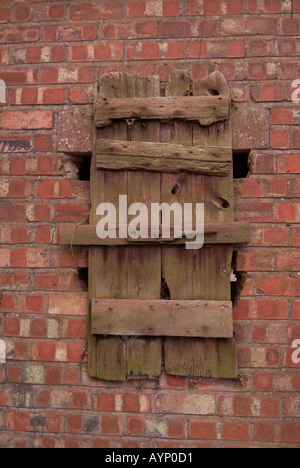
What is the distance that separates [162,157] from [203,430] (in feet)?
4.82

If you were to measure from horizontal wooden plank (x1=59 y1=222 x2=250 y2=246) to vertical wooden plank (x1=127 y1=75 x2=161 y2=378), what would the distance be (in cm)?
7

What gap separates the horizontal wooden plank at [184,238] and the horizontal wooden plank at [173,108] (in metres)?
0.57

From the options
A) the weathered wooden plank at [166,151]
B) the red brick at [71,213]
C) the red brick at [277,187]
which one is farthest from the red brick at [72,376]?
the red brick at [277,187]

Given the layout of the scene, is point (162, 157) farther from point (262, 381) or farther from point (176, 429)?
point (176, 429)

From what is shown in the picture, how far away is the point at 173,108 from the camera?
195cm

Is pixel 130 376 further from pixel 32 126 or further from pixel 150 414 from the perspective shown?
pixel 32 126

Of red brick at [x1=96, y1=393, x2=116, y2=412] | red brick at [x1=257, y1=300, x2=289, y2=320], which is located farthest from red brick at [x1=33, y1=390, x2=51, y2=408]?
red brick at [x1=257, y1=300, x2=289, y2=320]

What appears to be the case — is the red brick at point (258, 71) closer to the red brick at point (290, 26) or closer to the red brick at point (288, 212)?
the red brick at point (290, 26)

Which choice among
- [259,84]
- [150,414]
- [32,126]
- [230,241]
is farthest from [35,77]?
[150,414]

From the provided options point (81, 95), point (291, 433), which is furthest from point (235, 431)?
point (81, 95)

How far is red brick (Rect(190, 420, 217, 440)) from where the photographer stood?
192 cm

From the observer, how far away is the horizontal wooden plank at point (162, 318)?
74.1 inches

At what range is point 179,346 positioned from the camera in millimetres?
1929

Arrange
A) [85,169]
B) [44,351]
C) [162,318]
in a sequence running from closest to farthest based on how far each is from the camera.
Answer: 1. [162,318]
2. [44,351]
3. [85,169]
